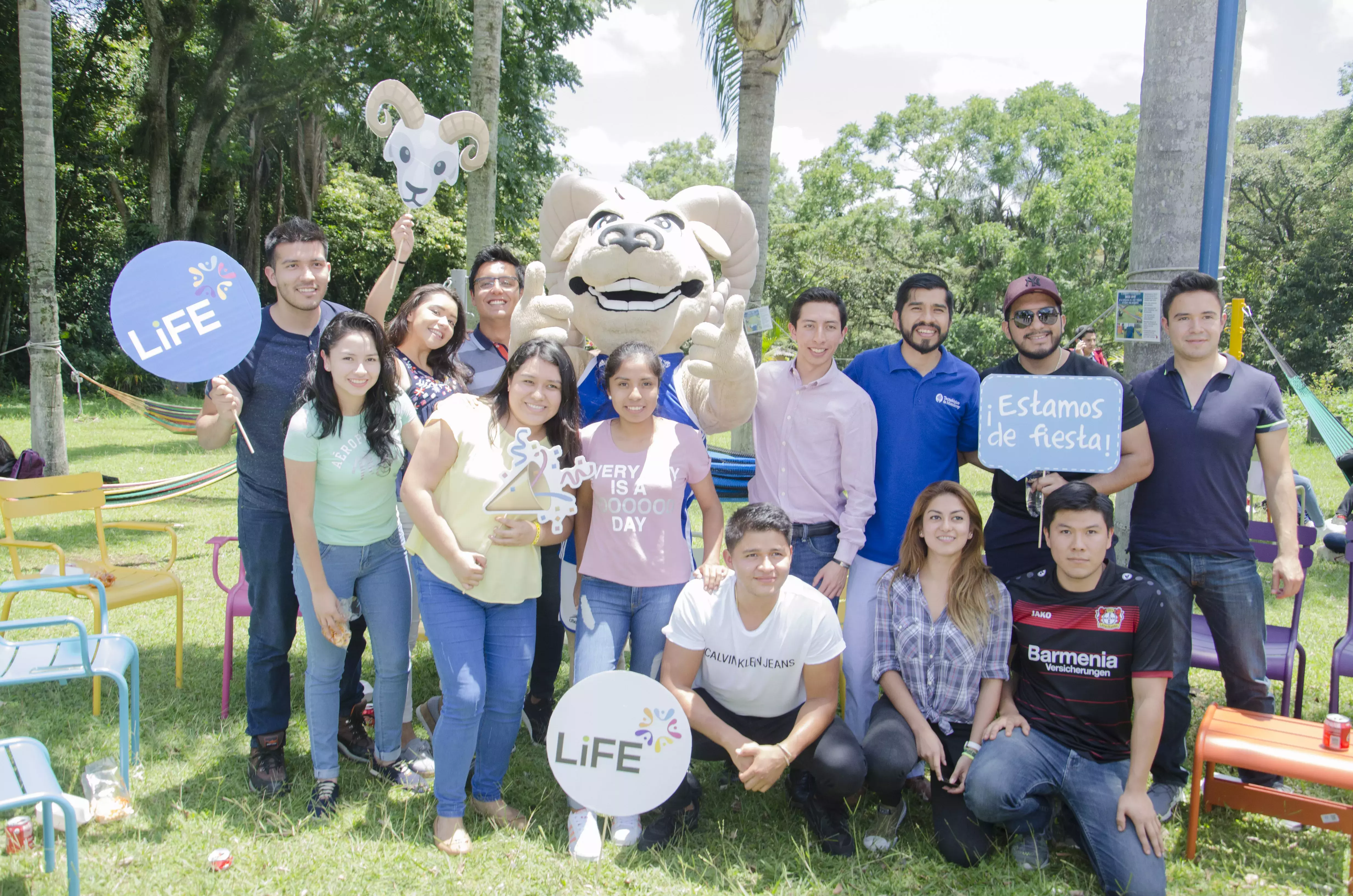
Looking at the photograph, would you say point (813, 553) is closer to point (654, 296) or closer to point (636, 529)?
point (636, 529)

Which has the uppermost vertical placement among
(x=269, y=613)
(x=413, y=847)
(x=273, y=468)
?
(x=273, y=468)

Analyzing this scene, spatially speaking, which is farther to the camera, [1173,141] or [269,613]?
[1173,141]

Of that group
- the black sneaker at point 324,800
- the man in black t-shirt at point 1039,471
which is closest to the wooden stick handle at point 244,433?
the black sneaker at point 324,800

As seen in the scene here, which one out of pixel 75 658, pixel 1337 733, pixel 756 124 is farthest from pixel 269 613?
pixel 756 124

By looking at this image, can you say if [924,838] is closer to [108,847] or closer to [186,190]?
[108,847]

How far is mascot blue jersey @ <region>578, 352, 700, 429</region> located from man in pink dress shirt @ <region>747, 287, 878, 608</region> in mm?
335

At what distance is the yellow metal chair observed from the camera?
14.0 feet

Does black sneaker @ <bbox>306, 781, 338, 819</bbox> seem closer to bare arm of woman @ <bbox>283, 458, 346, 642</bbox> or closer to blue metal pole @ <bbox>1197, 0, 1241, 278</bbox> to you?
bare arm of woman @ <bbox>283, 458, 346, 642</bbox>

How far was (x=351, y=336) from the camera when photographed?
311cm

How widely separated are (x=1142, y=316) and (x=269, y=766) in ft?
13.5

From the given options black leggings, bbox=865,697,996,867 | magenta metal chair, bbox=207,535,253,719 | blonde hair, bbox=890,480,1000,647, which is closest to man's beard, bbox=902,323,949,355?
blonde hair, bbox=890,480,1000,647

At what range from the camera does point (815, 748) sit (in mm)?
3178

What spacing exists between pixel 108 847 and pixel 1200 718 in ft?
15.2

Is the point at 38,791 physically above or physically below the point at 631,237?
below
